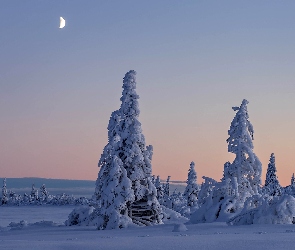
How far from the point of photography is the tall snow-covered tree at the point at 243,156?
116 feet

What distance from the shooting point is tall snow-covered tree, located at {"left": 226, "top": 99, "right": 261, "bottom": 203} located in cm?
3525

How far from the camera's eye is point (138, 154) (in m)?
30.5

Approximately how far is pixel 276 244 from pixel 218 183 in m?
19.1

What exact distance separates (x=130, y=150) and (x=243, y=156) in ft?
31.3

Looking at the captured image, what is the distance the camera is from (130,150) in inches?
1195

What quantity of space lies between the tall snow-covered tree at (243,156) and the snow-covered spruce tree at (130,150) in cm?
735

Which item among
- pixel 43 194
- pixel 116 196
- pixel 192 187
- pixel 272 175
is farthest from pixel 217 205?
pixel 43 194

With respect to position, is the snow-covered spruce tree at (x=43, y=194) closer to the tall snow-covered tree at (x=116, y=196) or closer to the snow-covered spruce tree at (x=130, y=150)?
the snow-covered spruce tree at (x=130, y=150)

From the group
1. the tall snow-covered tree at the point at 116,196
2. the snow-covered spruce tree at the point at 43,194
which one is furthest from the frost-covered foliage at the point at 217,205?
the snow-covered spruce tree at the point at 43,194

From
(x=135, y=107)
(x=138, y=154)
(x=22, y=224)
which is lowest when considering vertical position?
(x=22, y=224)

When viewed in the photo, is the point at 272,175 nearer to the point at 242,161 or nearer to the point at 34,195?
the point at 242,161

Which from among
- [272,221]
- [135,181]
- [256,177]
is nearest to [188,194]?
[256,177]

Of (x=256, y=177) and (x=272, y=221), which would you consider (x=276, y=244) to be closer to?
(x=272, y=221)

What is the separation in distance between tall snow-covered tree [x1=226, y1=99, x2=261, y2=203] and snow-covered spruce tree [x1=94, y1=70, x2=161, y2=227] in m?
7.35
